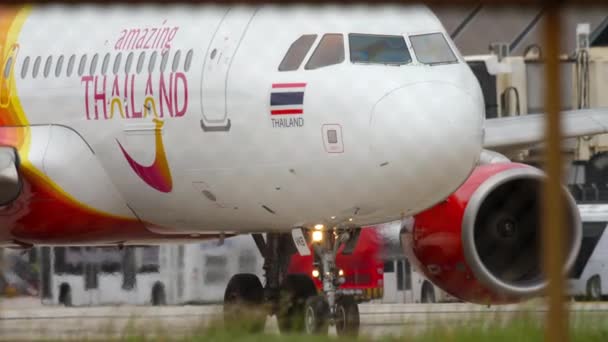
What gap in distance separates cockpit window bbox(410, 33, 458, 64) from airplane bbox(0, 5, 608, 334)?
0.02 metres

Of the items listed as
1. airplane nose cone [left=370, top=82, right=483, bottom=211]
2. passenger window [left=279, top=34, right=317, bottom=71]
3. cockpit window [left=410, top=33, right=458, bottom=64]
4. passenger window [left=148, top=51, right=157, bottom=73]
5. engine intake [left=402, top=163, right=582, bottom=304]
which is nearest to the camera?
airplane nose cone [left=370, top=82, right=483, bottom=211]

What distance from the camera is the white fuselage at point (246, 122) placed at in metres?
10.8

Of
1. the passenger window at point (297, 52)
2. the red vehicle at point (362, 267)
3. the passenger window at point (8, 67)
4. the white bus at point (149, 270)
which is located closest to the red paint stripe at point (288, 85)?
the passenger window at point (297, 52)

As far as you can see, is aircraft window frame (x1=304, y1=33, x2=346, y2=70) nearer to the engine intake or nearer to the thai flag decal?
the thai flag decal

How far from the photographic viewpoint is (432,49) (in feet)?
38.2

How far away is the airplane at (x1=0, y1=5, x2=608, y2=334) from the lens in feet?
35.9

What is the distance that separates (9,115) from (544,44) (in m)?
8.93

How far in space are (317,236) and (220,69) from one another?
148cm

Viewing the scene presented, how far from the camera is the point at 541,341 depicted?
711cm

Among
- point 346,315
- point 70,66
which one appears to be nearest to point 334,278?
point 346,315

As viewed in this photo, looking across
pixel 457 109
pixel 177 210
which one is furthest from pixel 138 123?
pixel 457 109

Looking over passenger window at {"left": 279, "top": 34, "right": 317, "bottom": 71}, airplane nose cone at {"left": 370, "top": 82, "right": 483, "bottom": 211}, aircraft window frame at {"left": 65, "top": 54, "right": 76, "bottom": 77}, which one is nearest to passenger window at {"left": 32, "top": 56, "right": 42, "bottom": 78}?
aircraft window frame at {"left": 65, "top": 54, "right": 76, "bottom": 77}

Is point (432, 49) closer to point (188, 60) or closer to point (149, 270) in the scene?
point (188, 60)

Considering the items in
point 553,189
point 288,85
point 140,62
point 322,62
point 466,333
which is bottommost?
point 466,333
